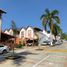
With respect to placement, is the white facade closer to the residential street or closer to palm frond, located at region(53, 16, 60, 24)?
palm frond, located at region(53, 16, 60, 24)

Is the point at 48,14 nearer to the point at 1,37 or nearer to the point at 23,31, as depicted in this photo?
the point at 23,31

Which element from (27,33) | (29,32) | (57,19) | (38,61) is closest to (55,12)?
(57,19)

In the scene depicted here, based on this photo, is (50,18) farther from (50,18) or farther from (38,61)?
(38,61)

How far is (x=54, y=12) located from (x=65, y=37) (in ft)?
391

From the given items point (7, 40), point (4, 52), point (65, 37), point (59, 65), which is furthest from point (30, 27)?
point (65, 37)

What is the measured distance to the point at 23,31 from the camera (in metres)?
80.4

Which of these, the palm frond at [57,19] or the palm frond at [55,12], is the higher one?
the palm frond at [55,12]

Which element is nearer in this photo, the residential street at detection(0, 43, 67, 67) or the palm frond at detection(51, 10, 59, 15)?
the residential street at detection(0, 43, 67, 67)

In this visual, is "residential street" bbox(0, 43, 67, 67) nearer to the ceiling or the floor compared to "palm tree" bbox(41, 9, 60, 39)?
nearer to the floor

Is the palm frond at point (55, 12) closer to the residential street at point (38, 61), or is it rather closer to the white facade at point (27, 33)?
the white facade at point (27, 33)

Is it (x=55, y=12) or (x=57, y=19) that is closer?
(x=57, y=19)

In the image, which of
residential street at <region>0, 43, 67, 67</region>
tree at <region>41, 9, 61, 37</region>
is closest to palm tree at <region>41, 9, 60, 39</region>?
tree at <region>41, 9, 61, 37</region>

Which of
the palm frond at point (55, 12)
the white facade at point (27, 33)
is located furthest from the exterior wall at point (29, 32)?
the palm frond at point (55, 12)

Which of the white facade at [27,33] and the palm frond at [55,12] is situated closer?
the palm frond at [55,12]
